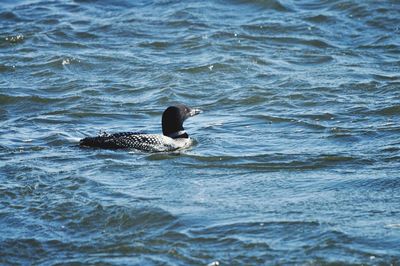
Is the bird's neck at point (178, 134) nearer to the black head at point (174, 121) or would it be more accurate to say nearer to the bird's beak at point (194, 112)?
the black head at point (174, 121)

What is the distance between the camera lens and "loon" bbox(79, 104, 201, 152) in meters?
11.7

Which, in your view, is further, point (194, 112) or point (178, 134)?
point (194, 112)

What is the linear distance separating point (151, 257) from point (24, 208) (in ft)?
6.06

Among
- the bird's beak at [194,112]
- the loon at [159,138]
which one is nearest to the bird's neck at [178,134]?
the loon at [159,138]

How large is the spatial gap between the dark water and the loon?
15 centimetres

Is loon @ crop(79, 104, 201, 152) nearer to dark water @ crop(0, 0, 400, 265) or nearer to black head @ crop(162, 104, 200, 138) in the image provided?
black head @ crop(162, 104, 200, 138)

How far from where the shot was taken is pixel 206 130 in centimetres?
1291

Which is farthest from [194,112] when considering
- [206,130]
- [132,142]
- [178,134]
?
[132,142]

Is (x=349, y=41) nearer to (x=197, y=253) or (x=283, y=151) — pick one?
(x=283, y=151)

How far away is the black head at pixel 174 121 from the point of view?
489 inches

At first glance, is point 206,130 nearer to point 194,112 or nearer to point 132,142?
point 194,112

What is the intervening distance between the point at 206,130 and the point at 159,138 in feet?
3.24

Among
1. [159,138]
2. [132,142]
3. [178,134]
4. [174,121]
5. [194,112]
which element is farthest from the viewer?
[194,112]

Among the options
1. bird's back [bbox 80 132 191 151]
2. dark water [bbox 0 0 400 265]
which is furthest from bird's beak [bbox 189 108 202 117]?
bird's back [bbox 80 132 191 151]
